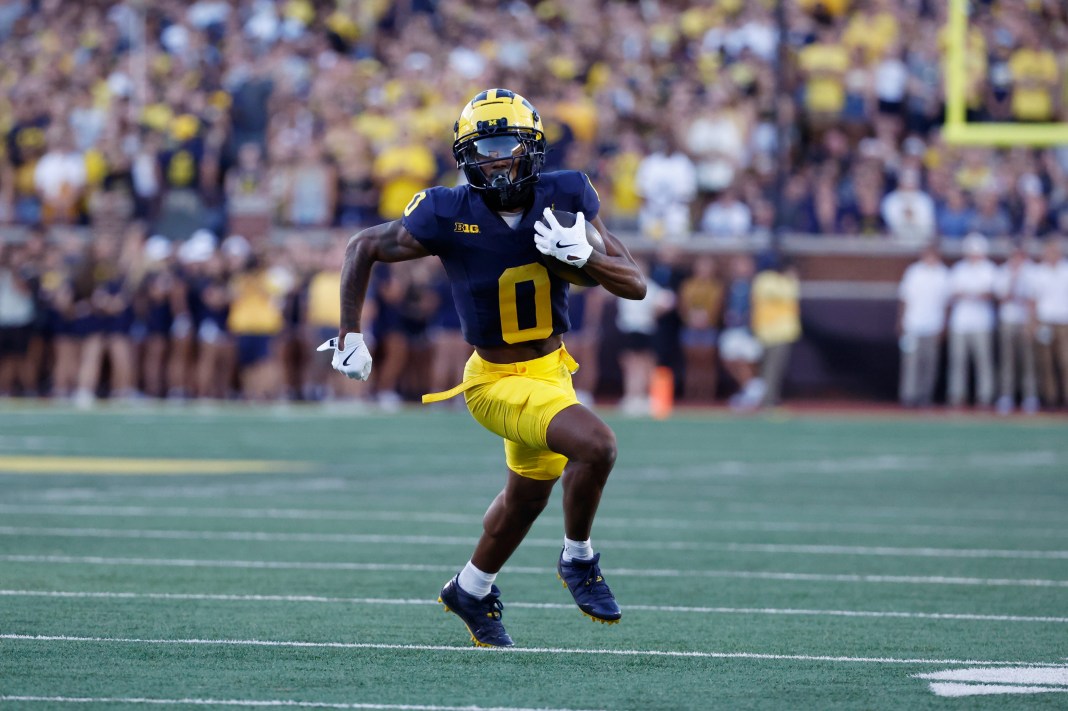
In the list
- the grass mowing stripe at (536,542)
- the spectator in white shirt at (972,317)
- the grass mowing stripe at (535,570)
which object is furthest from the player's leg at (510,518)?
the spectator in white shirt at (972,317)

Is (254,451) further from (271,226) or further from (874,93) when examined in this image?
(874,93)

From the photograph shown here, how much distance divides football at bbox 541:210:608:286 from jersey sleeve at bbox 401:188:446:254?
Answer: 0.36 metres

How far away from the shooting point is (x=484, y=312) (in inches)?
241

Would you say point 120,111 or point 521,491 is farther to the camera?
point 120,111

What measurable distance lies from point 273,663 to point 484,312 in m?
1.37

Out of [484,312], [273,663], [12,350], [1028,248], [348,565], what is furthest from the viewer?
[12,350]

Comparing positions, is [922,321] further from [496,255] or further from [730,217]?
[496,255]

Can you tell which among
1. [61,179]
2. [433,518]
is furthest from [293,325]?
[433,518]

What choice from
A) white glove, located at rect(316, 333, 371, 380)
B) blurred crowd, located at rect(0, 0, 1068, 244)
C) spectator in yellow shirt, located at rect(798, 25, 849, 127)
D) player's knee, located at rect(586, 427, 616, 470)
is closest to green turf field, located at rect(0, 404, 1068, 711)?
player's knee, located at rect(586, 427, 616, 470)

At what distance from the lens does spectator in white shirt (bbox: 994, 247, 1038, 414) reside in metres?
20.0

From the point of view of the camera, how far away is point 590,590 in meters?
6.09

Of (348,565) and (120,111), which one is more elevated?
(120,111)

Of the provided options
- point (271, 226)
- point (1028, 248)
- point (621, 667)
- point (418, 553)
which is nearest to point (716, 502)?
point (418, 553)

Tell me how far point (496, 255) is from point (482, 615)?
1.20 meters
